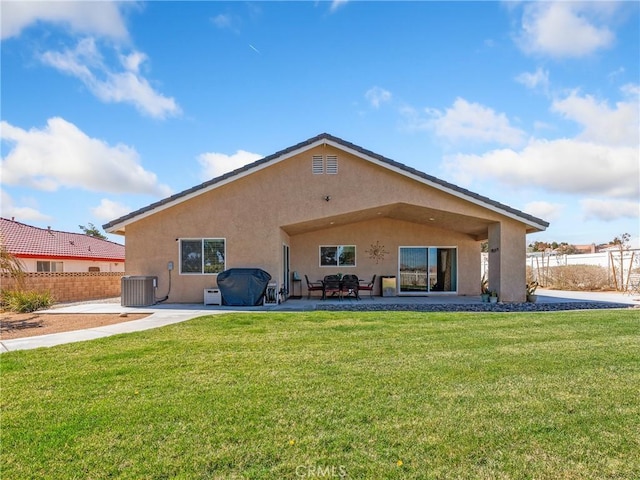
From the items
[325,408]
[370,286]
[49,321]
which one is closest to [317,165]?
[370,286]

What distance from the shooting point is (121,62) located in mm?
13195

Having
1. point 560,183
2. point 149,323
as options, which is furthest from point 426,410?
point 560,183

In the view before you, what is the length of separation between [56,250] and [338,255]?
16595 mm

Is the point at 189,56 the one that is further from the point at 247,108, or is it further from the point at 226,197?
the point at 226,197

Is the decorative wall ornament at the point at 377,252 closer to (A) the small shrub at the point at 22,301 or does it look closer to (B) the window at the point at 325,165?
(B) the window at the point at 325,165

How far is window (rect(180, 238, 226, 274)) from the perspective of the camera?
15.2 m

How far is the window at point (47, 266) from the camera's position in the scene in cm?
2211

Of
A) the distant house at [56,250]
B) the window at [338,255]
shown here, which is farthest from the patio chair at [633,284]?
the distant house at [56,250]

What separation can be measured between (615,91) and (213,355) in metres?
14.7

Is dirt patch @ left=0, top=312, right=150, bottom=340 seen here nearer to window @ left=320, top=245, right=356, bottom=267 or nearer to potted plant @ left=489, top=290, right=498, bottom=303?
window @ left=320, top=245, right=356, bottom=267

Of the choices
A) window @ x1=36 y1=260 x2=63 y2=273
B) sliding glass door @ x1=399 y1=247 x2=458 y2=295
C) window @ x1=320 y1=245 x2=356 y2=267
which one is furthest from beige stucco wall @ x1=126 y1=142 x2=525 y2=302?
window @ x1=36 y1=260 x2=63 y2=273

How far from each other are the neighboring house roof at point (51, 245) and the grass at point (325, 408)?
17.7 meters

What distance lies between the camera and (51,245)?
2428 cm

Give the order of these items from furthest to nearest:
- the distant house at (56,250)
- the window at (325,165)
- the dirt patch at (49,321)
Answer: the distant house at (56,250) < the window at (325,165) < the dirt patch at (49,321)
